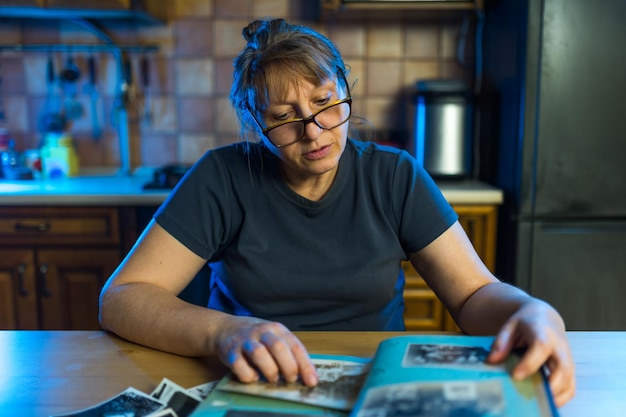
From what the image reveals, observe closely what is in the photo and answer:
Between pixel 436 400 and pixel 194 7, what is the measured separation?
2.17 meters

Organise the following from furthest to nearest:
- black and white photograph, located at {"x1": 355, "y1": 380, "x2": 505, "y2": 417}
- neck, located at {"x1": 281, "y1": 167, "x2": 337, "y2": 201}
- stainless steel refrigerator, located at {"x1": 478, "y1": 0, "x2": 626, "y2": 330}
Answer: stainless steel refrigerator, located at {"x1": 478, "y1": 0, "x2": 626, "y2": 330} < neck, located at {"x1": 281, "y1": 167, "x2": 337, "y2": 201} < black and white photograph, located at {"x1": 355, "y1": 380, "x2": 505, "y2": 417}

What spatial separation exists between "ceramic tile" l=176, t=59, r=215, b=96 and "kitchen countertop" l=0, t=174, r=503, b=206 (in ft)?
1.76

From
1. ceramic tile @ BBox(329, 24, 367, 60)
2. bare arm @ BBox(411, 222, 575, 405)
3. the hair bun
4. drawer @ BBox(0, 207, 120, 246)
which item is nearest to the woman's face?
the hair bun

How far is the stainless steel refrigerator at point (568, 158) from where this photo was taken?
74.7 inches

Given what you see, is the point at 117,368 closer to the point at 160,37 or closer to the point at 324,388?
the point at 324,388

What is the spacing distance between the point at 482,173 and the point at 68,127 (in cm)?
170

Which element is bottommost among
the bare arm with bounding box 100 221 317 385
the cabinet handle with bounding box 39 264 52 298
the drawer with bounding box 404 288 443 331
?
the drawer with bounding box 404 288 443 331

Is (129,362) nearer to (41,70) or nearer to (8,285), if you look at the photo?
(8,285)

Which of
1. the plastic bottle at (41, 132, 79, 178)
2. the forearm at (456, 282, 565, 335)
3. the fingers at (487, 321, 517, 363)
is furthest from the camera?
the plastic bottle at (41, 132, 79, 178)

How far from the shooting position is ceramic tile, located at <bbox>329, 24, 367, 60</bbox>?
96.0 inches

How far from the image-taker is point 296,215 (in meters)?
1.16

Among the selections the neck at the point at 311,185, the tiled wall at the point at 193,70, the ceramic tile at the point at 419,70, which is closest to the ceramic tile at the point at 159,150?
the tiled wall at the point at 193,70

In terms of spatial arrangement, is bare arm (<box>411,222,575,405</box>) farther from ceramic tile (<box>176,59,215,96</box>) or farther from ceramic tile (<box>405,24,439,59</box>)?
ceramic tile (<box>176,59,215,96</box>)

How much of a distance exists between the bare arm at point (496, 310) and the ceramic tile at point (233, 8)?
1614 millimetres
